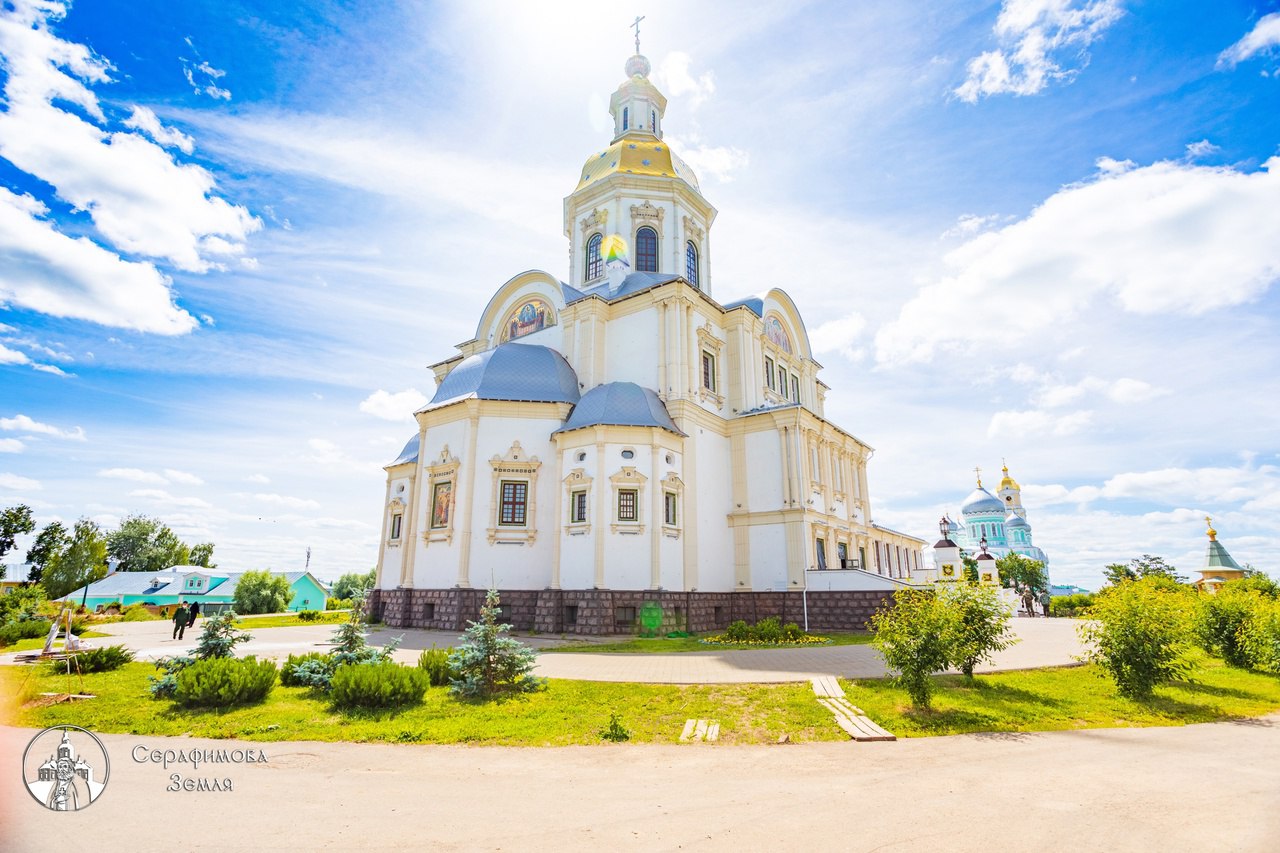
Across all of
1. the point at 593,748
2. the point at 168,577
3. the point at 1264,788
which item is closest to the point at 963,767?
the point at 1264,788

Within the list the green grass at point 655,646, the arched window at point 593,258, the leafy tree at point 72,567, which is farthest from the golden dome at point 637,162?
the leafy tree at point 72,567

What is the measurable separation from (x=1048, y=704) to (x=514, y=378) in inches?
802

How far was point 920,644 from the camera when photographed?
32.4 feet

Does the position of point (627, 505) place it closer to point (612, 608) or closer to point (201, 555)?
point (612, 608)

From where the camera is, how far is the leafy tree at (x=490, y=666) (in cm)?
1055

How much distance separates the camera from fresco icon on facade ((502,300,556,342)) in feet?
96.7

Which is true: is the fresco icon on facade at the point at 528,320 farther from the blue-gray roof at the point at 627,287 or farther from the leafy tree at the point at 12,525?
the leafy tree at the point at 12,525

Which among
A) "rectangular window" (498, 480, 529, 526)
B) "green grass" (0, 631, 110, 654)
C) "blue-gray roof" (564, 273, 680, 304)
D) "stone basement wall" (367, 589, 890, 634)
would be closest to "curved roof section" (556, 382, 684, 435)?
"rectangular window" (498, 480, 529, 526)

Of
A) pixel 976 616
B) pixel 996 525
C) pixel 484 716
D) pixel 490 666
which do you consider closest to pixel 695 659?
pixel 490 666

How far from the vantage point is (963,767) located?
7.20m

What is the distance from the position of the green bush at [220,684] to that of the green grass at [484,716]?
Answer: 0.21 metres

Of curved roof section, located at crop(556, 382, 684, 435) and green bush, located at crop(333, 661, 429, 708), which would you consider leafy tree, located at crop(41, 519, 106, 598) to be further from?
green bush, located at crop(333, 661, 429, 708)

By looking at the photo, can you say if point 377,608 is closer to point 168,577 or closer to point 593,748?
point 593,748

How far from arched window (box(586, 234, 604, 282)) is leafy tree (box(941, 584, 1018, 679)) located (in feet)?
81.8
